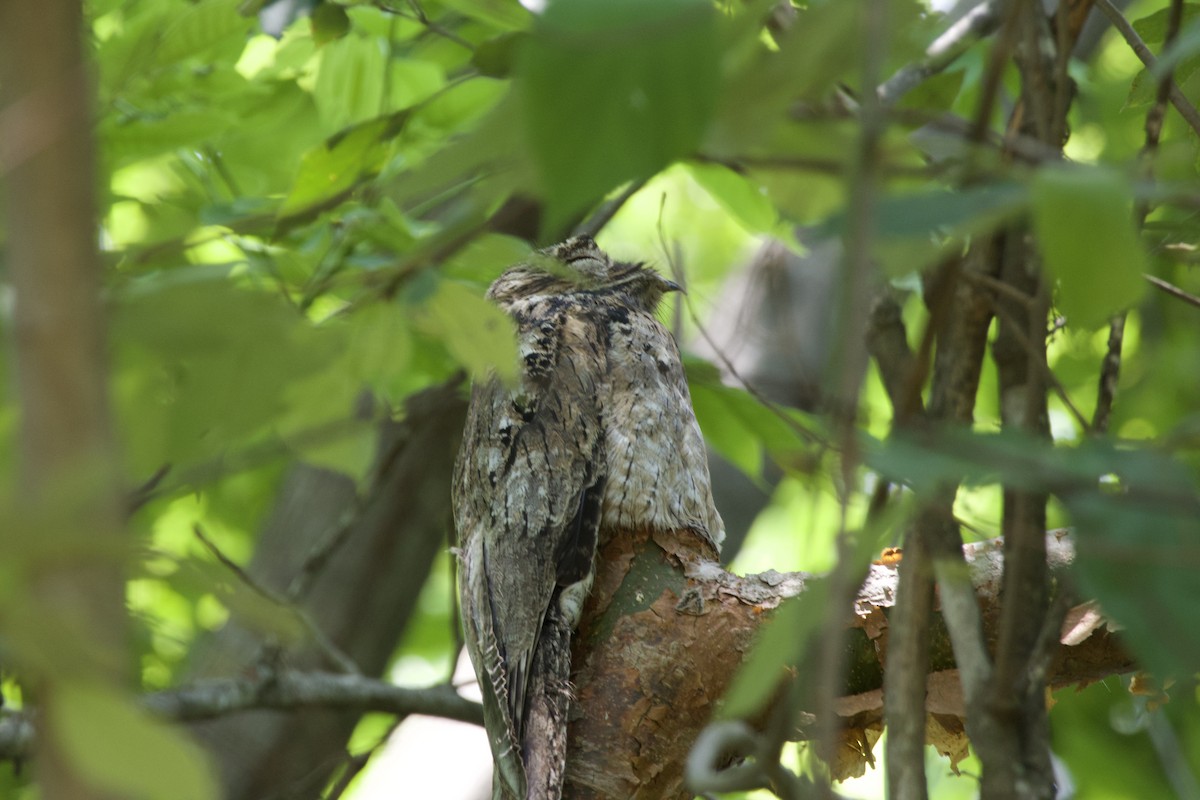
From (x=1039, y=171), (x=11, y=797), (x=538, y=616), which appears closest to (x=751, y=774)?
(x=1039, y=171)

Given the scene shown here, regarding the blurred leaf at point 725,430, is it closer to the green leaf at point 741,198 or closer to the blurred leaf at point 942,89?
the green leaf at point 741,198

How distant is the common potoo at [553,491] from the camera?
2242mm

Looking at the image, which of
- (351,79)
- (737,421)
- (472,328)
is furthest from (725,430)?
(472,328)

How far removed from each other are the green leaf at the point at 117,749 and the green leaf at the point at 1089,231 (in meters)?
0.51

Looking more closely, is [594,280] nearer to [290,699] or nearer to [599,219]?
[599,219]

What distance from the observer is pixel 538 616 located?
2.28m

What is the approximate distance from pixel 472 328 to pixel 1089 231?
1.90 ft

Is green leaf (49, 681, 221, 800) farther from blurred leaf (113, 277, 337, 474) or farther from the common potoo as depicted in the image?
the common potoo

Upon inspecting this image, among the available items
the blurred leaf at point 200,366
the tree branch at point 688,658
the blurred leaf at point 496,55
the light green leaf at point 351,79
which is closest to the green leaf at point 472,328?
the blurred leaf at point 200,366

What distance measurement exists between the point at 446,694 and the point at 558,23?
2.58 metres

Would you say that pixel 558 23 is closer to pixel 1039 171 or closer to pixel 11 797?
pixel 1039 171

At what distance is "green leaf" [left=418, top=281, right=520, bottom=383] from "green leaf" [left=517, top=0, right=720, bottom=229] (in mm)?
421

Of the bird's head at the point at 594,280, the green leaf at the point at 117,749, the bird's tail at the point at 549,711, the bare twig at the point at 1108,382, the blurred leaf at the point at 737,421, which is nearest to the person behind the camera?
the green leaf at the point at 117,749

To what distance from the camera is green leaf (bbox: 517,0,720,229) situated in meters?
0.59
